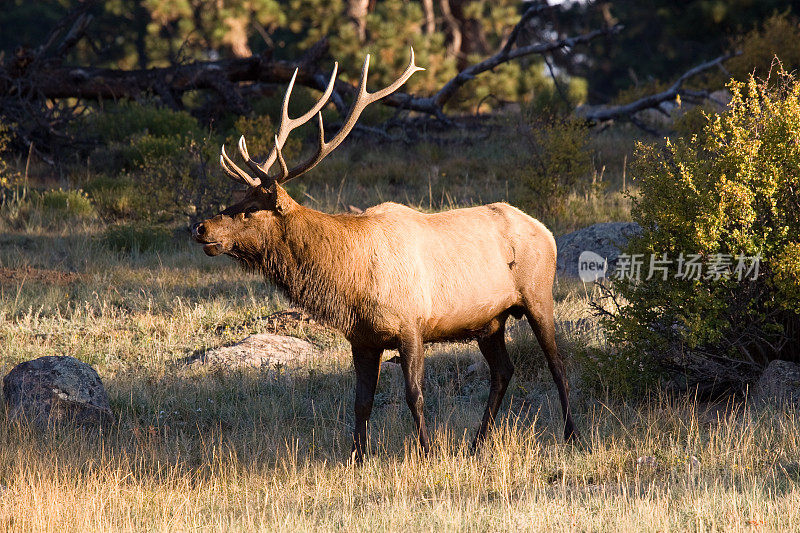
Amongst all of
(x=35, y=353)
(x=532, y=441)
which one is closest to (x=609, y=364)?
(x=532, y=441)

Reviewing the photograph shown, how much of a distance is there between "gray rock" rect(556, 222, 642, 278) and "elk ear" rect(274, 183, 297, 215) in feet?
19.5

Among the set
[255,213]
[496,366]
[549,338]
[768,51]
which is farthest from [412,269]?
[768,51]

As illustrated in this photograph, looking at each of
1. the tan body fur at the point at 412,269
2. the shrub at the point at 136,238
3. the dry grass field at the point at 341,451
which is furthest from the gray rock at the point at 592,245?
the shrub at the point at 136,238

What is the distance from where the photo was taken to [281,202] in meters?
5.54

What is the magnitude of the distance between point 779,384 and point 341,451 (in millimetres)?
3202

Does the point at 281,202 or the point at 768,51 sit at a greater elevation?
the point at 768,51

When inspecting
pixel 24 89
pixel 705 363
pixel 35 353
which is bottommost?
pixel 35 353

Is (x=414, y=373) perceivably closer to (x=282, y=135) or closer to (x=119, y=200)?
(x=282, y=135)

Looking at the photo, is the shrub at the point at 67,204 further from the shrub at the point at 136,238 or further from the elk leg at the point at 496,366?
the elk leg at the point at 496,366

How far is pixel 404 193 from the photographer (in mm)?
15234

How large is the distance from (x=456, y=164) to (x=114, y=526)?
42.9 ft

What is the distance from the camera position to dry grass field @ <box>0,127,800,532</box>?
4.63 m

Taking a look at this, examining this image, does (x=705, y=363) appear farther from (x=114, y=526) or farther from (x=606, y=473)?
(x=114, y=526)

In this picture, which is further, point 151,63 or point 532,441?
point 151,63
